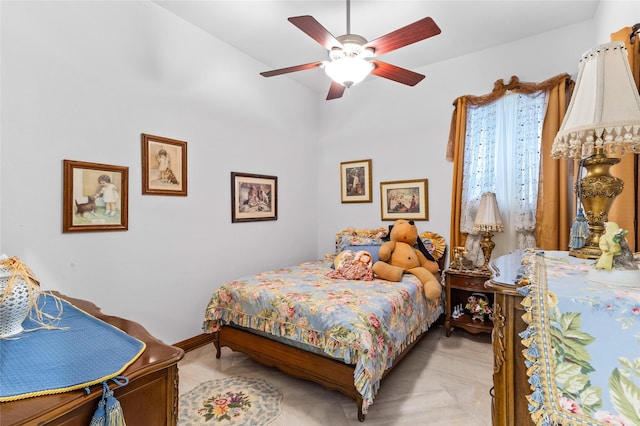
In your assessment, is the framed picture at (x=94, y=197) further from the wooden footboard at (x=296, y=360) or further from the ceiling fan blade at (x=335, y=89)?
the ceiling fan blade at (x=335, y=89)

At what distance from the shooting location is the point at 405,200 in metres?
3.72

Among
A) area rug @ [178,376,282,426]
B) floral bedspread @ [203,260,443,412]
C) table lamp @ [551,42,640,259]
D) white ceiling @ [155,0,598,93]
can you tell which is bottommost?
area rug @ [178,376,282,426]

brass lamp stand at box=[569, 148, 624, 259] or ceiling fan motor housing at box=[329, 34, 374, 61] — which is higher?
ceiling fan motor housing at box=[329, 34, 374, 61]

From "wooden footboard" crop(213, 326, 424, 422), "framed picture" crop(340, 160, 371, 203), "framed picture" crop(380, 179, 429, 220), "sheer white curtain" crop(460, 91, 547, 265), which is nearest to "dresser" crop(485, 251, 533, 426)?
"wooden footboard" crop(213, 326, 424, 422)

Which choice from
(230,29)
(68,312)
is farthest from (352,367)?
(230,29)

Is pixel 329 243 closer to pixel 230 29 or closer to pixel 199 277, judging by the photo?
pixel 199 277

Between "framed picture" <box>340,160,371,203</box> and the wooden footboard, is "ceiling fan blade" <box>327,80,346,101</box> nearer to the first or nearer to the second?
"framed picture" <box>340,160,371,203</box>

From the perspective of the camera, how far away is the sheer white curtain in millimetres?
2953

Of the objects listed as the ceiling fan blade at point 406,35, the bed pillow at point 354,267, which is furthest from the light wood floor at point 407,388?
the ceiling fan blade at point 406,35

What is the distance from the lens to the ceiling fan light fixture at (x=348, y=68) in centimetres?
202

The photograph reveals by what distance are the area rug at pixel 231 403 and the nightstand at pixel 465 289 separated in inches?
74.3

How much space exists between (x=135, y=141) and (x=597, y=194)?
295cm

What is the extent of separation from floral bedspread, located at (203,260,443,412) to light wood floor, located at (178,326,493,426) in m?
0.25

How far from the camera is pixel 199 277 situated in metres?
2.92
